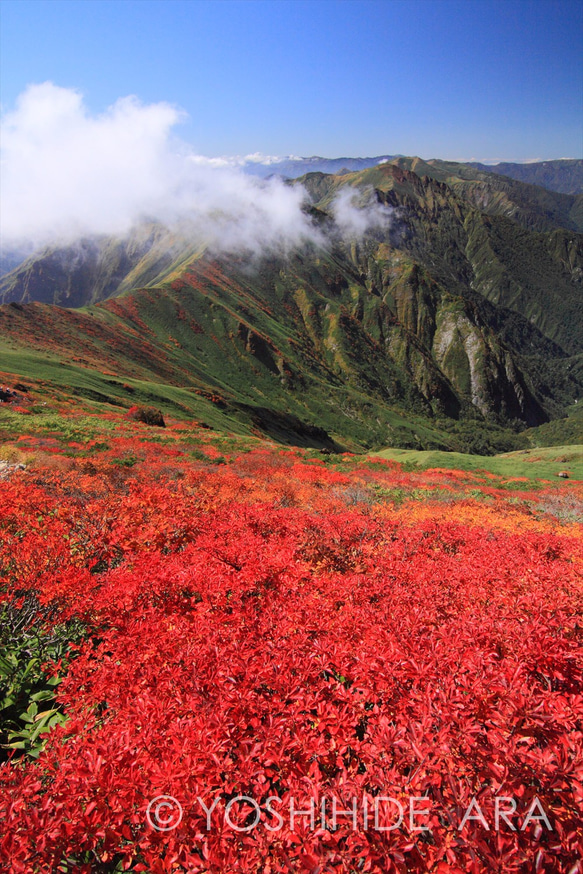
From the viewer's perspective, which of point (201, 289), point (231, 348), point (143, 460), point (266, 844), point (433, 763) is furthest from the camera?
point (201, 289)

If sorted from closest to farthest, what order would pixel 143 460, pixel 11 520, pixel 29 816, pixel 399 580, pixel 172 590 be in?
pixel 29 816 → pixel 172 590 → pixel 399 580 → pixel 11 520 → pixel 143 460

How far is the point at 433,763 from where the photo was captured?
3.46 metres

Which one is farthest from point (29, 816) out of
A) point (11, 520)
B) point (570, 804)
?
point (11, 520)

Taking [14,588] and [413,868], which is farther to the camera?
[14,588]

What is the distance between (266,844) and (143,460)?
20645 mm

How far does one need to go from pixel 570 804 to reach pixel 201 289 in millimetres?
175878

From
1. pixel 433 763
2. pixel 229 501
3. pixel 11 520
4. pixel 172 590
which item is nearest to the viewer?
pixel 433 763

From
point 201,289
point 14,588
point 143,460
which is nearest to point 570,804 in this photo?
point 14,588

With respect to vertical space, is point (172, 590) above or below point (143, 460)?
above

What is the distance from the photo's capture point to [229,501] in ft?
44.9

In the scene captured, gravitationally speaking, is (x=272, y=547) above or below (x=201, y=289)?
below

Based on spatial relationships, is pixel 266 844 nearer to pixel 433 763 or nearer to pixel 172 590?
pixel 433 763

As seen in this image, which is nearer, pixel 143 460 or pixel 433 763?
pixel 433 763

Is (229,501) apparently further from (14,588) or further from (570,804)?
(570,804)
